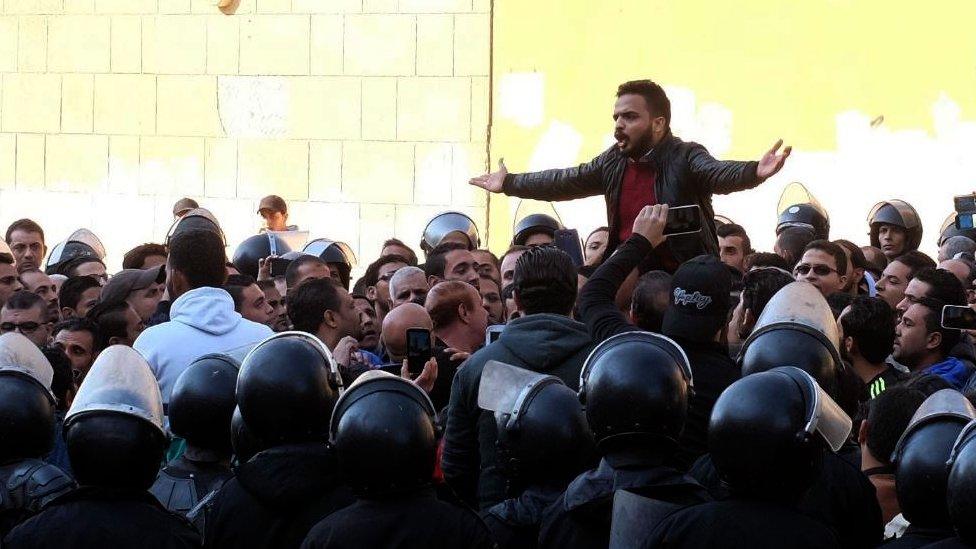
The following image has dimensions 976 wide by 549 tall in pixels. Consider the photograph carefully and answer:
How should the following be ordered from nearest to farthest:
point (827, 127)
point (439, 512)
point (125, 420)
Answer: point (439, 512)
point (125, 420)
point (827, 127)

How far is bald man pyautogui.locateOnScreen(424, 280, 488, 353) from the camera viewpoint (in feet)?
20.6

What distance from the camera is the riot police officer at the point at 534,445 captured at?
4203 mm

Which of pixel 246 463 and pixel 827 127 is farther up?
pixel 827 127

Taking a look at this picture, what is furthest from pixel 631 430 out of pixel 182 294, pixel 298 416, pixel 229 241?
pixel 229 241

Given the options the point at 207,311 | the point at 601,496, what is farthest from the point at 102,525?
the point at 207,311

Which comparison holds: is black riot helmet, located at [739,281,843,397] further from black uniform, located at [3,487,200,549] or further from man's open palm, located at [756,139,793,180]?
man's open palm, located at [756,139,793,180]

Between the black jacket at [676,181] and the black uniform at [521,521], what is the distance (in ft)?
8.45

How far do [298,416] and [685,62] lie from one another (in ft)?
28.8

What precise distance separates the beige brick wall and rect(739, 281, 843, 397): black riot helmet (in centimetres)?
857

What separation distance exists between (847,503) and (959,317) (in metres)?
2.48

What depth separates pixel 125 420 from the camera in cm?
413

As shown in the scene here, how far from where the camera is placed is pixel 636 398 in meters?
3.95

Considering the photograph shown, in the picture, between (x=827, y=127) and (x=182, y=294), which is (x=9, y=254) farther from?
(x=827, y=127)

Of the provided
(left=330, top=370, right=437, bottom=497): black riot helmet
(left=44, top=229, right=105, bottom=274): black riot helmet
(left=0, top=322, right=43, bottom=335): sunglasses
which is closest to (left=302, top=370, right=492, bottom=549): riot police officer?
(left=330, top=370, right=437, bottom=497): black riot helmet
